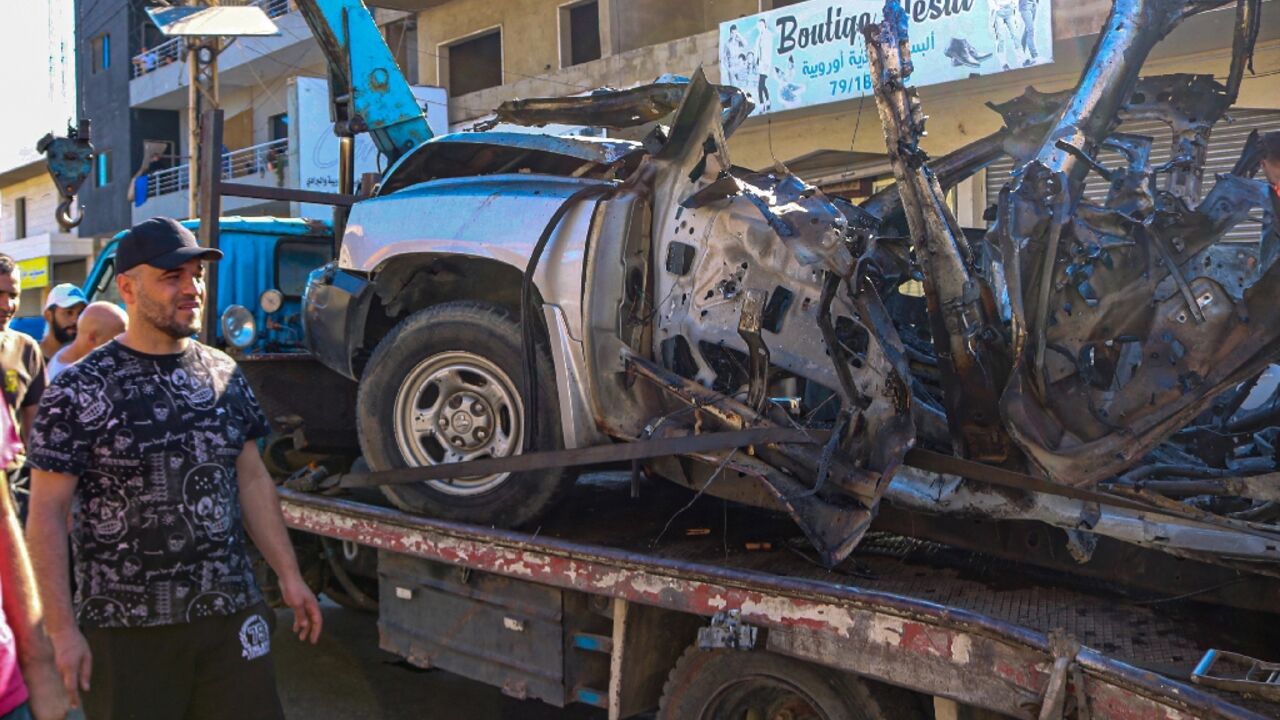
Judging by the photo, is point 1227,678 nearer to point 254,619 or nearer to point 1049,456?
point 1049,456

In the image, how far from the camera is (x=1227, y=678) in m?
2.73

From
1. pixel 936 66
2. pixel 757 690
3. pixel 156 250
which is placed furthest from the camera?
pixel 936 66

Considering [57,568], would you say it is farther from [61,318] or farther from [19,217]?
[19,217]

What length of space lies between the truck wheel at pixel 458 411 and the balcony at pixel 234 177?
14.7 m

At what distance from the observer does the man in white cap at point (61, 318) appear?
7008mm

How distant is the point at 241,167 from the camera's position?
25.4m

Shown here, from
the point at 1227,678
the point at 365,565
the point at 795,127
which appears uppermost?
the point at 795,127

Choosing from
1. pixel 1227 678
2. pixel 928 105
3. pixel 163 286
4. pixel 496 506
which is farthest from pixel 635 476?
pixel 928 105

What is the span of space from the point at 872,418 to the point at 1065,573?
2.82 feet

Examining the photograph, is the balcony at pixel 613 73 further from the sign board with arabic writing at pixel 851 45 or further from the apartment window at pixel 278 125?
the apartment window at pixel 278 125

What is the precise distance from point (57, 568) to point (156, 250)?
89cm

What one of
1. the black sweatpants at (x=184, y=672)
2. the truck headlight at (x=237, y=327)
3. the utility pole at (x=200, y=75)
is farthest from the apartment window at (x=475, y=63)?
the black sweatpants at (x=184, y=672)

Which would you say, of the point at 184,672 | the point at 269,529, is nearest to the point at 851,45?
the point at 269,529

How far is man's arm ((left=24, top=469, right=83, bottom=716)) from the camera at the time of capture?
2.78 meters
